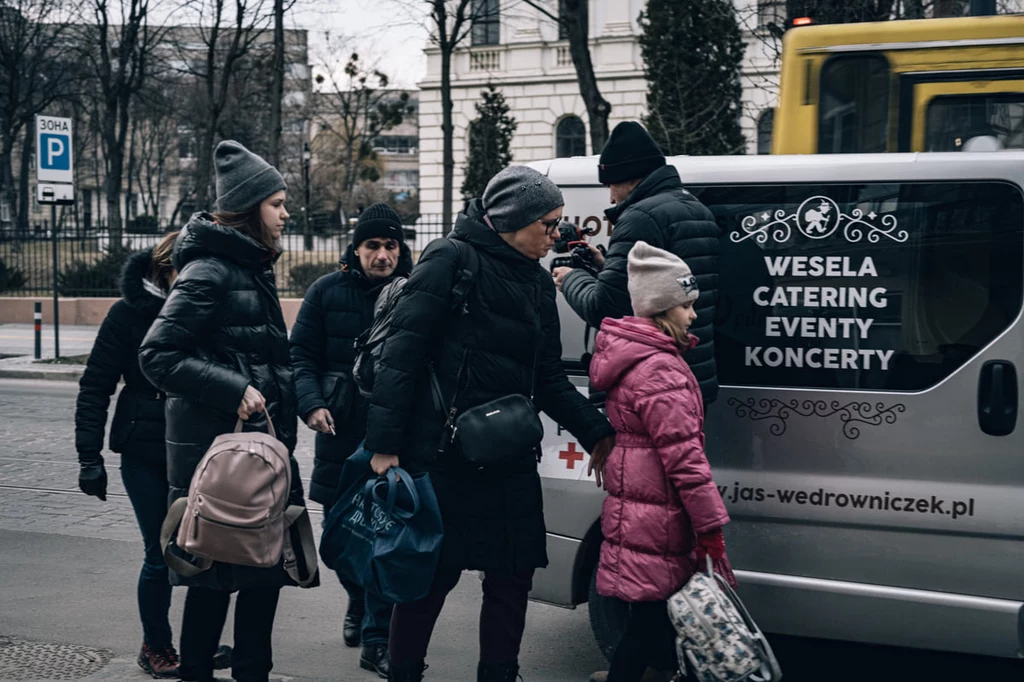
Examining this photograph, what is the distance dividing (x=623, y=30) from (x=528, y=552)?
35487 mm

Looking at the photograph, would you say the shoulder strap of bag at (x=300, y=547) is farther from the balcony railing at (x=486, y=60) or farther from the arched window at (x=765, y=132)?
the balcony railing at (x=486, y=60)

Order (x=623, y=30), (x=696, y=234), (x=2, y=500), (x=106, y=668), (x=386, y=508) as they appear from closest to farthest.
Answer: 1. (x=386, y=508)
2. (x=696, y=234)
3. (x=106, y=668)
4. (x=2, y=500)
5. (x=623, y=30)

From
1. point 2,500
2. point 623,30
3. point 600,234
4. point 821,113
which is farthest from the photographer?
point 623,30

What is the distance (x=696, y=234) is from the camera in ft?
13.0

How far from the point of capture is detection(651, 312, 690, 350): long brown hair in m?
3.71

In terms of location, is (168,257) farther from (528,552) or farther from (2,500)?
(2,500)

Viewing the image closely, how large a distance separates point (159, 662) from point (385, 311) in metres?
1.83

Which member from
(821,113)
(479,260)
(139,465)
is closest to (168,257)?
(139,465)

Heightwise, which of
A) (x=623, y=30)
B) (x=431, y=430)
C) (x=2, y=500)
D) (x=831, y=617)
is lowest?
(x=2, y=500)

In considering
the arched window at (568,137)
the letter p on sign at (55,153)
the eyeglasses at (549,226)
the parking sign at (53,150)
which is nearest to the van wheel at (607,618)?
the eyeglasses at (549,226)

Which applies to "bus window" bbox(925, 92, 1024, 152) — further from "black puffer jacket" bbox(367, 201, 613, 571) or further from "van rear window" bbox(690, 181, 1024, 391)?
"black puffer jacket" bbox(367, 201, 613, 571)

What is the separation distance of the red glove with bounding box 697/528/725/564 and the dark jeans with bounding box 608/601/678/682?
0.24 meters

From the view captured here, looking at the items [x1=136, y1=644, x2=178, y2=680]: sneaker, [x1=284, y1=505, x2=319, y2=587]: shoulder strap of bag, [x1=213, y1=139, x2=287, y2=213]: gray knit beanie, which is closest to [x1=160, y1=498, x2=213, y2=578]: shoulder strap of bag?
[x1=284, y1=505, x2=319, y2=587]: shoulder strap of bag

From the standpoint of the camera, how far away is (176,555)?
145 inches
